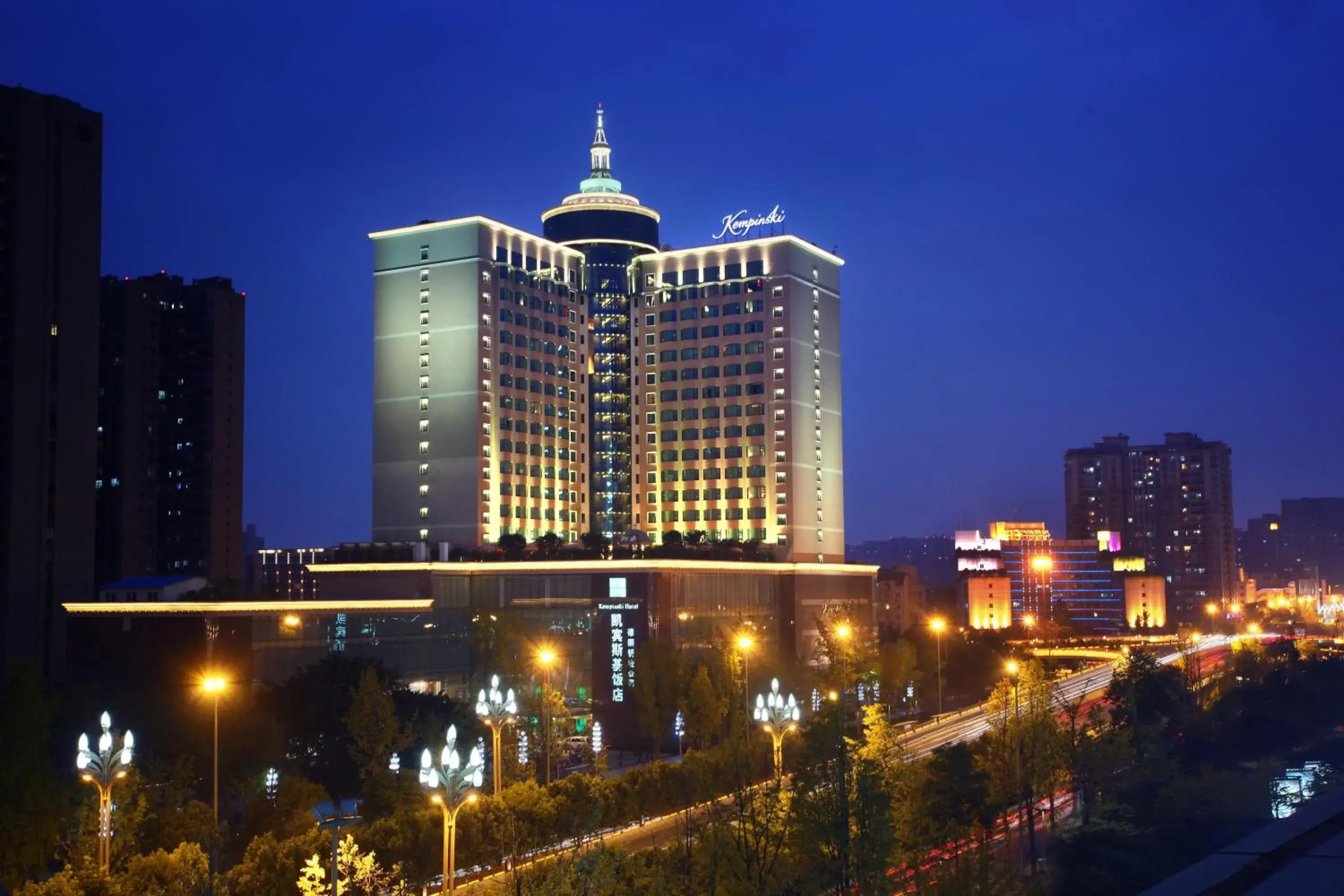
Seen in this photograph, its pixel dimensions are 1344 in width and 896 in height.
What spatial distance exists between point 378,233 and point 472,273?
11.5 m

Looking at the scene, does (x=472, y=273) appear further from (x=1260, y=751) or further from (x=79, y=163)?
(x=1260, y=751)

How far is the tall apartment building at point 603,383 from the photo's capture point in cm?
13425

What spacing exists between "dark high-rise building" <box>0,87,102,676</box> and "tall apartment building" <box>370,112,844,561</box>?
33.1 meters

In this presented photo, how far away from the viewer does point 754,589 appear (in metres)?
125

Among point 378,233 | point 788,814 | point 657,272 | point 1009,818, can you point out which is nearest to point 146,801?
point 788,814

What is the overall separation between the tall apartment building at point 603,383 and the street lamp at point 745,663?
31153mm

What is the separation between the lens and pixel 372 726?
73.2m

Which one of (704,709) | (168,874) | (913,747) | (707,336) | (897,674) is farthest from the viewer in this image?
(707,336)

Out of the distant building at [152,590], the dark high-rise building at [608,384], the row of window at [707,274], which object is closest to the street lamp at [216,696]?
the distant building at [152,590]

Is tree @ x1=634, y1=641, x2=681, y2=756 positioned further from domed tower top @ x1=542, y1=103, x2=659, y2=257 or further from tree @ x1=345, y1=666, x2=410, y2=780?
domed tower top @ x1=542, y1=103, x2=659, y2=257

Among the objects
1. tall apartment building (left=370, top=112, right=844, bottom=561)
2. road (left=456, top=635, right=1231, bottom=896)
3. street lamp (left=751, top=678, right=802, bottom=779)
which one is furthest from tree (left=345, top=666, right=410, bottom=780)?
tall apartment building (left=370, top=112, right=844, bottom=561)

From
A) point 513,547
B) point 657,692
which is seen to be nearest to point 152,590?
point 657,692

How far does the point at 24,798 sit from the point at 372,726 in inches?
1165

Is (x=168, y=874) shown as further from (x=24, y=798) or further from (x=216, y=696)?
(x=216, y=696)
